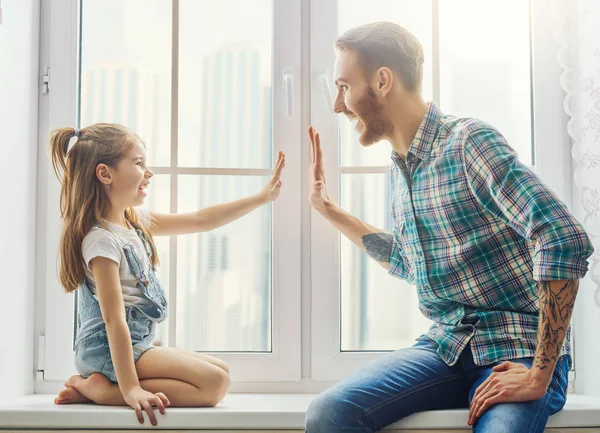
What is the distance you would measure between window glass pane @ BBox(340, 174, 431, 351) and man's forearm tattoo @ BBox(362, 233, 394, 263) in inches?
5.4

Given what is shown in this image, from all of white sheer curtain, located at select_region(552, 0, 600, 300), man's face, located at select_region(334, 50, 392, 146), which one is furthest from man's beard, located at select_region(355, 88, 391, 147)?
white sheer curtain, located at select_region(552, 0, 600, 300)

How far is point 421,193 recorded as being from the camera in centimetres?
142

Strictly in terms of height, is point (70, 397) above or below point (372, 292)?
below

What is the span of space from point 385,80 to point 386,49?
2.9 inches

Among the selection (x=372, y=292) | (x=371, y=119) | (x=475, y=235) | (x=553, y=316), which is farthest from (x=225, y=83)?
(x=553, y=316)

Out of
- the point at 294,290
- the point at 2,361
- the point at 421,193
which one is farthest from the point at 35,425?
the point at 421,193

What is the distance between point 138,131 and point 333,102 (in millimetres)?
518

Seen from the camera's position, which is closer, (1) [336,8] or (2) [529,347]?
(2) [529,347]

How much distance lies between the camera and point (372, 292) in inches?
68.7

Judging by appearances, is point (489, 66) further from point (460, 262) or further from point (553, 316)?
point (553, 316)

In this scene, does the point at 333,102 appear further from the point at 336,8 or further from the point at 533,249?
the point at 533,249

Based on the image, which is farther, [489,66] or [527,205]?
[489,66]

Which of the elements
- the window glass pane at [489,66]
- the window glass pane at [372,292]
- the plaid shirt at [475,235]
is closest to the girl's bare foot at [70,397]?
the window glass pane at [372,292]

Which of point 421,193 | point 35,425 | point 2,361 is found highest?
point 421,193
